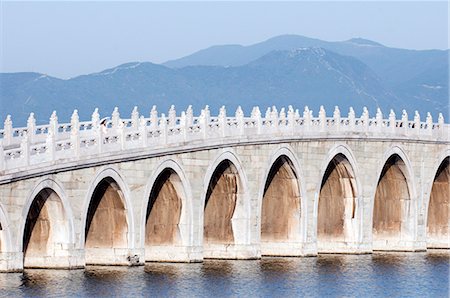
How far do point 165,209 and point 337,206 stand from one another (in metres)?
17.6

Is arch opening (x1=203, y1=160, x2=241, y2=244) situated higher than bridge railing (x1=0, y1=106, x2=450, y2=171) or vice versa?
bridge railing (x1=0, y1=106, x2=450, y2=171)

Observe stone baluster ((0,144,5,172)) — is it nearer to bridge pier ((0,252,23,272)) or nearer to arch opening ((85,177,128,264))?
bridge pier ((0,252,23,272))

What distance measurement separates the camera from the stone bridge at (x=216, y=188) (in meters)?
68.4

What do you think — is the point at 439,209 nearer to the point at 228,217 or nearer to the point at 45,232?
the point at 228,217

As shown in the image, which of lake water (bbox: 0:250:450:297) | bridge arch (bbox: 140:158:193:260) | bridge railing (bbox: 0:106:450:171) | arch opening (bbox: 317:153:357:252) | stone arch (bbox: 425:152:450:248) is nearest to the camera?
lake water (bbox: 0:250:450:297)

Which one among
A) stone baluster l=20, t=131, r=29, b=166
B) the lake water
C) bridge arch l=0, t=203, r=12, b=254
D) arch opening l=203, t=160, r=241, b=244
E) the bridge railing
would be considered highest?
the bridge railing

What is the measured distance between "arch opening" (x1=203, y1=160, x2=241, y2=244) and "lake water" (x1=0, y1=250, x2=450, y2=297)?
7.55 ft

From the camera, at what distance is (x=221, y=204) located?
8150 cm

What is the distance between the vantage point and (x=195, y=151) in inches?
3034

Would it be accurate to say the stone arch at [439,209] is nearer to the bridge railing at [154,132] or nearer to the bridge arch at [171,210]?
the bridge railing at [154,132]

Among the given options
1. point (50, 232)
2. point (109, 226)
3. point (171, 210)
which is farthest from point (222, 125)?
point (50, 232)

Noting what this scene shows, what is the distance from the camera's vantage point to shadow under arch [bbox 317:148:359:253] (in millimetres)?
90938

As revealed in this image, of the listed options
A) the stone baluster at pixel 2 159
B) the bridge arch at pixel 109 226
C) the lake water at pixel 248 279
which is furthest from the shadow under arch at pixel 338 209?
the stone baluster at pixel 2 159

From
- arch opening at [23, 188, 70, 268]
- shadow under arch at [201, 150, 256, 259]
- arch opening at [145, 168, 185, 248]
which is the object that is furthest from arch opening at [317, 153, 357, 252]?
arch opening at [23, 188, 70, 268]
